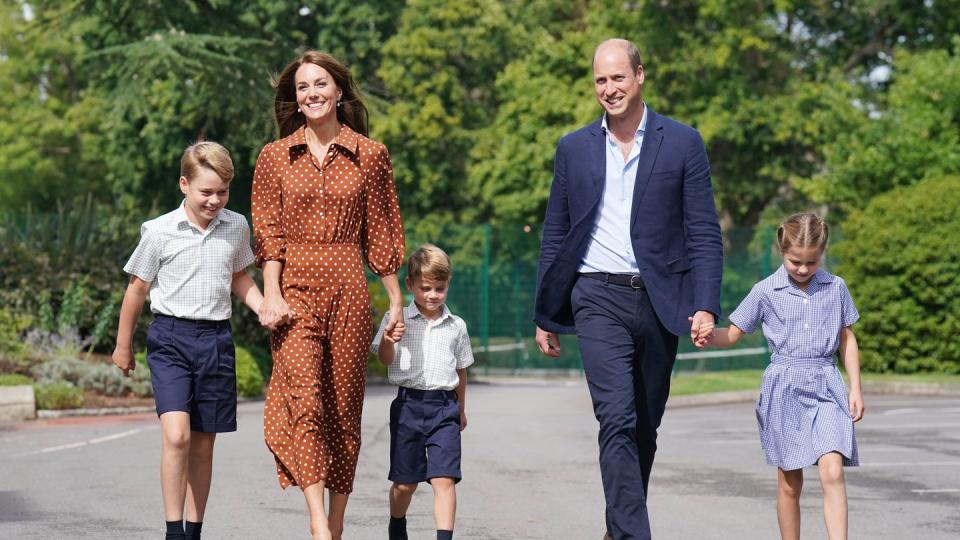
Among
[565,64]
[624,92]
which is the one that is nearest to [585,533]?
[624,92]

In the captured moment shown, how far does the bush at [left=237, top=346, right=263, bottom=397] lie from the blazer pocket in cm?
1298

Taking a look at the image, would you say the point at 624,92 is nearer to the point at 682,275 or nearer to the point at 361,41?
the point at 682,275

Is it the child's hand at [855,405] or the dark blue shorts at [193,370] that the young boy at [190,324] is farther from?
the child's hand at [855,405]

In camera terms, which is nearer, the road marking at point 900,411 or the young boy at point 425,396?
the young boy at point 425,396

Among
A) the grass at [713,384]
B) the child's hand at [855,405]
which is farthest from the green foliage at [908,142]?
the child's hand at [855,405]

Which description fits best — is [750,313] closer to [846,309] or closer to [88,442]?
[846,309]

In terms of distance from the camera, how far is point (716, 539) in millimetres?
7789

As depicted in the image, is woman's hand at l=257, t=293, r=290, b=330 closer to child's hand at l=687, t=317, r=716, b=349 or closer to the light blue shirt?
the light blue shirt

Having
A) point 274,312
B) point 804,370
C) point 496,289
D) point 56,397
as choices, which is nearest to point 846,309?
point 804,370

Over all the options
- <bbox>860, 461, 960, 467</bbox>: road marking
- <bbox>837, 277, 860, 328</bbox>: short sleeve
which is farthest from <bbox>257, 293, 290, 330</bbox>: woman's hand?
<bbox>860, 461, 960, 467</bbox>: road marking

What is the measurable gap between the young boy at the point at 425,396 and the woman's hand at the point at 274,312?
55 centimetres

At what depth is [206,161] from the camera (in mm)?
6625

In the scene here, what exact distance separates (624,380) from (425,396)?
963 millimetres

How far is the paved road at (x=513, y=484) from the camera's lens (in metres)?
8.15
